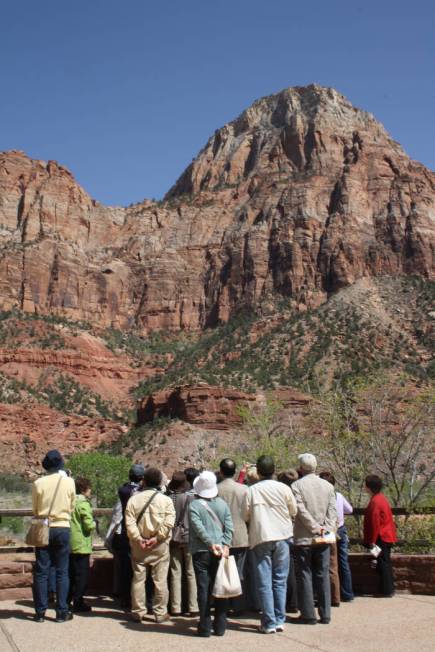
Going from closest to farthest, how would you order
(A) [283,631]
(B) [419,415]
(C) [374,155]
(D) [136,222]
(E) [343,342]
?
(A) [283,631]
(B) [419,415]
(E) [343,342]
(C) [374,155]
(D) [136,222]

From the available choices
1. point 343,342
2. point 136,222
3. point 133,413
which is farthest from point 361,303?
point 136,222

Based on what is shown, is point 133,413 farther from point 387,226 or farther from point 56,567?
point 56,567

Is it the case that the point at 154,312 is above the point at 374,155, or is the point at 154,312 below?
below

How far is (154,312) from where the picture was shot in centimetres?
9031

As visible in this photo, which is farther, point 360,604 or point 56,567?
point 360,604

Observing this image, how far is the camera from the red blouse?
9.60m

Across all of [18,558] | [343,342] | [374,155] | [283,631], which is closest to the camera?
[283,631]

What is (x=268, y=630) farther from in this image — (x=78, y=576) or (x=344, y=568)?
(x=78, y=576)

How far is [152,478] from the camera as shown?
8.37m

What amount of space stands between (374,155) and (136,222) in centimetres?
3586

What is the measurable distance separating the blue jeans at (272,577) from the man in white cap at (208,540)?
0.44 metres

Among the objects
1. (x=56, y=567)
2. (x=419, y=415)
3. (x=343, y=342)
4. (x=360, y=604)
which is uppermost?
(x=343, y=342)

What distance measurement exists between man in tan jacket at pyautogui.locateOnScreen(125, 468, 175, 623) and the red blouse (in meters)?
3.16

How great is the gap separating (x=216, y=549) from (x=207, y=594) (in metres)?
0.53
